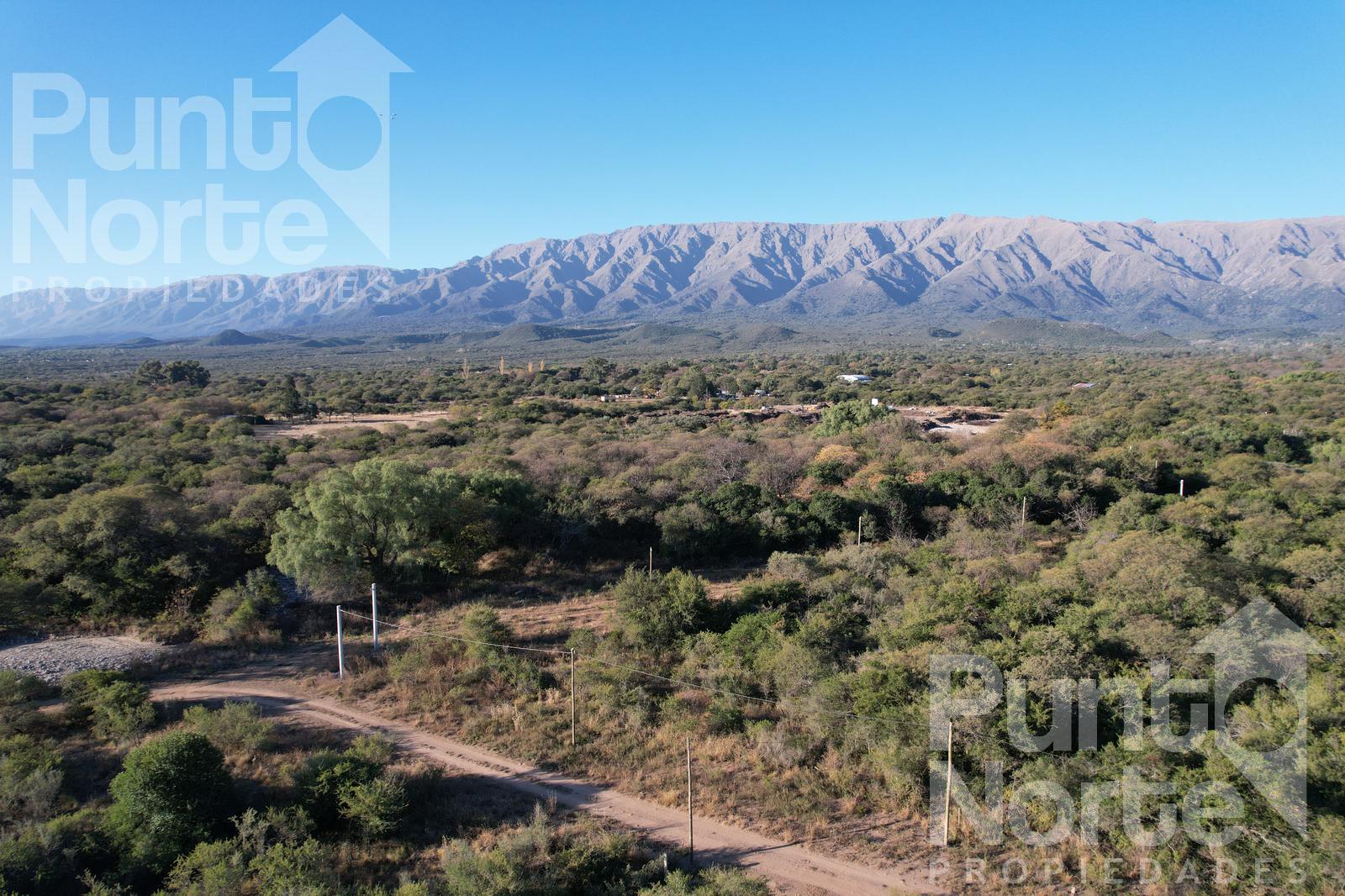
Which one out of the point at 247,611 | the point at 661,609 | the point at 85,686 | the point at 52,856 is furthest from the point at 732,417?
the point at 52,856

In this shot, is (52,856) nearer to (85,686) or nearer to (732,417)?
(85,686)

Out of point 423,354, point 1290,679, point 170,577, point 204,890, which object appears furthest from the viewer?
point 423,354

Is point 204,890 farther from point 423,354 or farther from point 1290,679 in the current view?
point 423,354

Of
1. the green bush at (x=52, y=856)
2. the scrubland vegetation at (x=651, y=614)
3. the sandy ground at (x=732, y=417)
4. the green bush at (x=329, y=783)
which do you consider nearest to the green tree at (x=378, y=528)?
the scrubland vegetation at (x=651, y=614)

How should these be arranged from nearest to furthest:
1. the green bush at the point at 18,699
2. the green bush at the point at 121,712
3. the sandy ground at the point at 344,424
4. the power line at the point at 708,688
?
the power line at the point at 708,688 → the green bush at the point at 18,699 → the green bush at the point at 121,712 → the sandy ground at the point at 344,424

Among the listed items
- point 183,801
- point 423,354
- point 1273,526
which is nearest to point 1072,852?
point 183,801

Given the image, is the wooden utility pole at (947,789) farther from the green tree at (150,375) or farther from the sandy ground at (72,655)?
the green tree at (150,375)
